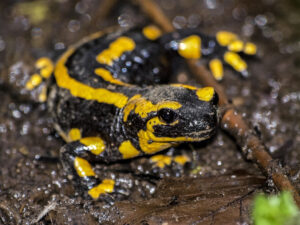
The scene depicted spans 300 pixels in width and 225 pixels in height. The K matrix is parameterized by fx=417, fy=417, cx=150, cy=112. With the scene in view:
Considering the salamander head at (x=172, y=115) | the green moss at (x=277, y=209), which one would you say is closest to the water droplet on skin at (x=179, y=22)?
the salamander head at (x=172, y=115)

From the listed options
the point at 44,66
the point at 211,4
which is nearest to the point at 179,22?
the point at 211,4

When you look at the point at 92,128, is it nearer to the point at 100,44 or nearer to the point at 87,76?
the point at 87,76

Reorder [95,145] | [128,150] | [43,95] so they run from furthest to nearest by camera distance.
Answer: [43,95], [95,145], [128,150]

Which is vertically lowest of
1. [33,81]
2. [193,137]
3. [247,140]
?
[33,81]

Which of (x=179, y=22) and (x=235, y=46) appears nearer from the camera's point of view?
(x=235, y=46)

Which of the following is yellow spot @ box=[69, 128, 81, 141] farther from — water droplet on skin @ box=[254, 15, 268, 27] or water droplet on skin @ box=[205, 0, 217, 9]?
water droplet on skin @ box=[254, 15, 268, 27]

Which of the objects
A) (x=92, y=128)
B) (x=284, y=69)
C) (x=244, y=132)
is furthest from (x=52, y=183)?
(x=284, y=69)

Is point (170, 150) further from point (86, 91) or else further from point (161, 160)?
point (86, 91)
